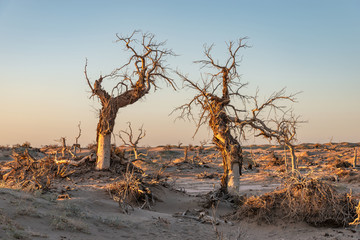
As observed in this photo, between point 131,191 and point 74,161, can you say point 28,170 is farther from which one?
point 131,191

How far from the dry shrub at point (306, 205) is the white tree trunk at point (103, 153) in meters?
9.01

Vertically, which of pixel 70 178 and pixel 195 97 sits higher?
pixel 195 97

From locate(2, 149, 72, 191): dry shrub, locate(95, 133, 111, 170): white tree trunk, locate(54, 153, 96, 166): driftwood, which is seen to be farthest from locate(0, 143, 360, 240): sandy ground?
locate(54, 153, 96, 166): driftwood

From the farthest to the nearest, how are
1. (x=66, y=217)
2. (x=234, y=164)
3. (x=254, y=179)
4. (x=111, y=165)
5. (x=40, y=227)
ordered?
(x=254, y=179) < (x=111, y=165) < (x=234, y=164) < (x=66, y=217) < (x=40, y=227)

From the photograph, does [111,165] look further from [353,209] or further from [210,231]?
[353,209]

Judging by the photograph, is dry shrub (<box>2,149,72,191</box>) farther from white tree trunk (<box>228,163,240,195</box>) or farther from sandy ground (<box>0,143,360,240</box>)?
white tree trunk (<box>228,163,240,195</box>)

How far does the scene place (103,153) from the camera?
1747 cm

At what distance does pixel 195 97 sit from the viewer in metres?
12.8

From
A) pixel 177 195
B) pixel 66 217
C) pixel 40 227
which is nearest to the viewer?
pixel 40 227

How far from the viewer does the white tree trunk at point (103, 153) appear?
17438 millimetres

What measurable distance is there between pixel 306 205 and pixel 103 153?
10749mm

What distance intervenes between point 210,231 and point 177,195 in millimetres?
4722

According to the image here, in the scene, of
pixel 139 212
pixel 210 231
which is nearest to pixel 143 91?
pixel 139 212

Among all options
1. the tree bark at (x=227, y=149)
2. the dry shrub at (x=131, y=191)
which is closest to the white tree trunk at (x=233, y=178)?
the tree bark at (x=227, y=149)
